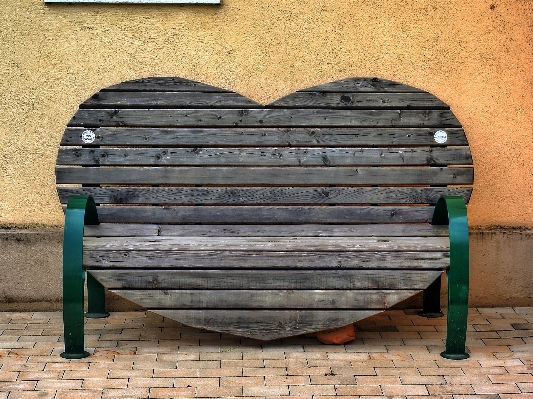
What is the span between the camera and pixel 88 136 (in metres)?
4.54

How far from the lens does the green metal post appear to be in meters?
3.98

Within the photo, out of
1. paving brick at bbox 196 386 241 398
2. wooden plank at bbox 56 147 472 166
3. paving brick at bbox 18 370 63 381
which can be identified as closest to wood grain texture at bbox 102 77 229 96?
wooden plank at bbox 56 147 472 166

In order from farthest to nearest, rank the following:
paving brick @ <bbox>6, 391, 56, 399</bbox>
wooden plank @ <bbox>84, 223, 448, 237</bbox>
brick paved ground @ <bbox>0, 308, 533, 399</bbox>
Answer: wooden plank @ <bbox>84, 223, 448, 237</bbox>
brick paved ground @ <bbox>0, 308, 533, 399</bbox>
paving brick @ <bbox>6, 391, 56, 399</bbox>

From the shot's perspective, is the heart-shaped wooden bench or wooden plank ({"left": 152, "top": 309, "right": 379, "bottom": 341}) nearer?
wooden plank ({"left": 152, "top": 309, "right": 379, "bottom": 341})

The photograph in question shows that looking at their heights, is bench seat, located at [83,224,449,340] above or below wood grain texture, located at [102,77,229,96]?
below

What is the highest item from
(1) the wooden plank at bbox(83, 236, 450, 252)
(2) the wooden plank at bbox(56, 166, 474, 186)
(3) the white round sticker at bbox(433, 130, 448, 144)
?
(3) the white round sticker at bbox(433, 130, 448, 144)

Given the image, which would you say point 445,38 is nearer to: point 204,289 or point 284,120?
point 284,120

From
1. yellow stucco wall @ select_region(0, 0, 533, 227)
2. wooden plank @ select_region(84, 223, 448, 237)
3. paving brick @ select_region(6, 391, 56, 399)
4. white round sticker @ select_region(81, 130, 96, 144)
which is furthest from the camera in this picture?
yellow stucco wall @ select_region(0, 0, 533, 227)

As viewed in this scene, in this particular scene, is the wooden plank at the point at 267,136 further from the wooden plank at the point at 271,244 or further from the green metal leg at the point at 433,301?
the green metal leg at the point at 433,301

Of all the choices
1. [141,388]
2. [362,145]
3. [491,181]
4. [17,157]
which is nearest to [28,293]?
[17,157]

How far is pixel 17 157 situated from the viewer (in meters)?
4.78

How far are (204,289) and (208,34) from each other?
5.28ft

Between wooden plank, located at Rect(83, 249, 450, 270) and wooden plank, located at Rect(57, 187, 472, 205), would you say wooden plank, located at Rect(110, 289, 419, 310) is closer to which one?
wooden plank, located at Rect(83, 249, 450, 270)

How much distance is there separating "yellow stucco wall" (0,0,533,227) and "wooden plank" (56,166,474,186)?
46 centimetres
